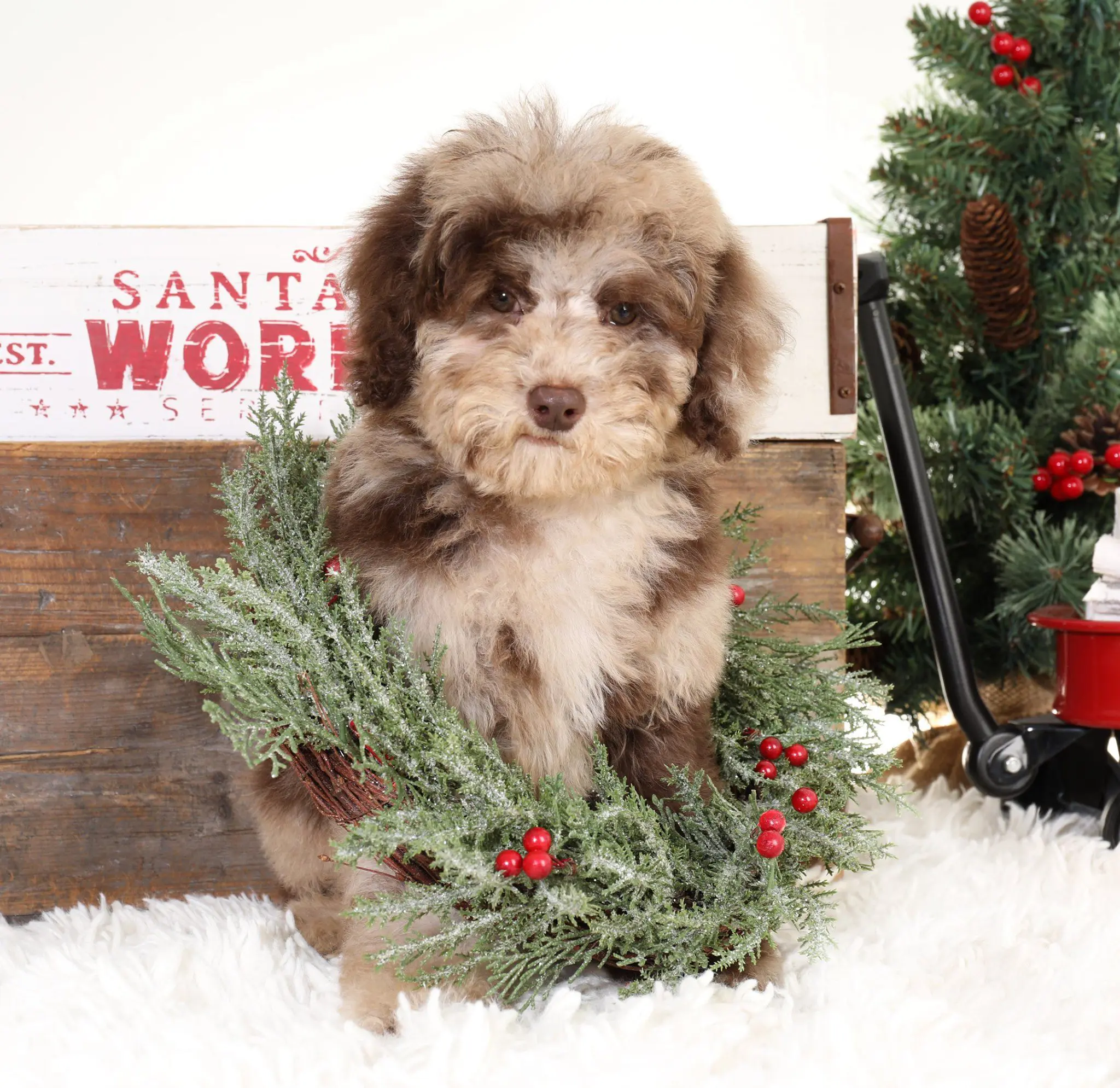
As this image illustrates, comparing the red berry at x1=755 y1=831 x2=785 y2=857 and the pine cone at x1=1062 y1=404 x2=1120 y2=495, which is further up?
the pine cone at x1=1062 y1=404 x2=1120 y2=495

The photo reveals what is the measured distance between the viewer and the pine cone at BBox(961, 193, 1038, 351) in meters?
2.81

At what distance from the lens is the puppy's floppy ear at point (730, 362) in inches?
72.7

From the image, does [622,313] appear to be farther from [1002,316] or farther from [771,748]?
[1002,316]

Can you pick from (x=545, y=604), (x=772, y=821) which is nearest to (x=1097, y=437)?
(x=772, y=821)

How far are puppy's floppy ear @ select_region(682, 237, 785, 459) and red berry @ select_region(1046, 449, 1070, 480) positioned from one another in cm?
132

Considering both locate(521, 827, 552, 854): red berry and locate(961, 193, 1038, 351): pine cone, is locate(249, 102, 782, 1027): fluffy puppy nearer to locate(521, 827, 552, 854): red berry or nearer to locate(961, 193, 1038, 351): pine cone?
locate(521, 827, 552, 854): red berry

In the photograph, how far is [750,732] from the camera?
2160 mm

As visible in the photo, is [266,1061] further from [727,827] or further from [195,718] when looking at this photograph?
[195,718]

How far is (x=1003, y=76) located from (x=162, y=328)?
213cm

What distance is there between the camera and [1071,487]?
2.89m

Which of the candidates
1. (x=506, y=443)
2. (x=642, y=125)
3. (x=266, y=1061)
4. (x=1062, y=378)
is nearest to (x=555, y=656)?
(x=506, y=443)

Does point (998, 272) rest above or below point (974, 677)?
above

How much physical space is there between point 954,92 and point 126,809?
280 cm

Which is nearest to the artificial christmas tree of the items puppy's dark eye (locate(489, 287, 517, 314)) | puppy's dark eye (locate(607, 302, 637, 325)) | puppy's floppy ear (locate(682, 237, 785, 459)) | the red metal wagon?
the red metal wagon
